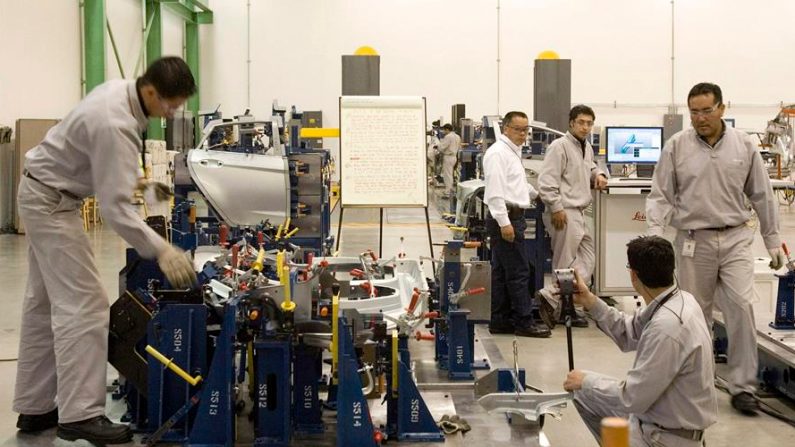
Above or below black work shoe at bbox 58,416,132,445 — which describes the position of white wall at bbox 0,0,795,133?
above

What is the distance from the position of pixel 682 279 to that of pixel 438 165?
1278 cm

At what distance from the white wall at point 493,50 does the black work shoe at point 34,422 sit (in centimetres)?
1471

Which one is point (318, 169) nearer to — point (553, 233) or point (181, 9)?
point (553, 233)

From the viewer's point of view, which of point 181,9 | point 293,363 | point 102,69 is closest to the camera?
point 293,363

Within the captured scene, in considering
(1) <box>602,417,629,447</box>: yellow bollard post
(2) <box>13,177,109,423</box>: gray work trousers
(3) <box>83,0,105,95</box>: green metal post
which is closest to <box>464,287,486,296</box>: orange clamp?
(2) <box>13,177,109,423</box>: gray work trousers

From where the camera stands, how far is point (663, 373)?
2.61 m

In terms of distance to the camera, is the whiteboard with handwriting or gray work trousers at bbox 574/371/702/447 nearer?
gray work trousers at bbox 574/371/702/447

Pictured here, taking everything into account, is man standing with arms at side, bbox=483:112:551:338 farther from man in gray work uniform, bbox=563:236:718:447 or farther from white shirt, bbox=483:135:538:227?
man in gray work uniform, bbox=563:236:718:447

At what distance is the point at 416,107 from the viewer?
23.0 feet

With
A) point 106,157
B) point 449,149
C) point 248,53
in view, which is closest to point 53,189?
point 106,157

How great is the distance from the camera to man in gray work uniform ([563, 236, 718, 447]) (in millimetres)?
2619

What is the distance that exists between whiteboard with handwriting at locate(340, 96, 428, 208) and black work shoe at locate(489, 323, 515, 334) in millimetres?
1337

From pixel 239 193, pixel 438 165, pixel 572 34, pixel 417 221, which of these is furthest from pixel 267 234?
pixel 572 34

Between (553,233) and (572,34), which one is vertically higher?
(572,34)
